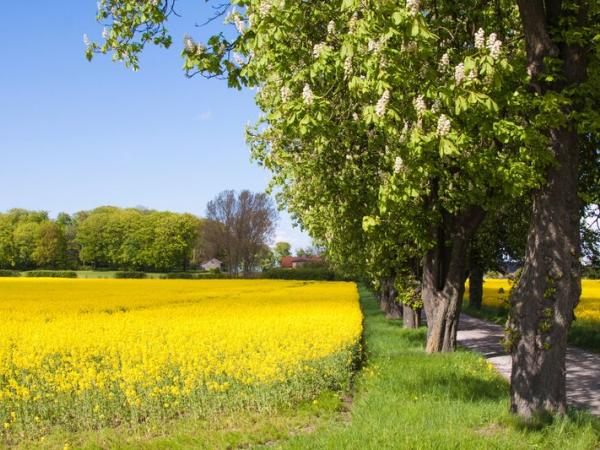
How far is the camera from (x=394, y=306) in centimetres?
Answer: 3147

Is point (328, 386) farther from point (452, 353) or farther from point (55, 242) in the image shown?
point (55, 242)

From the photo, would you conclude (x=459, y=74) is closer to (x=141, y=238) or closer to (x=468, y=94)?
(x=468, y=94)

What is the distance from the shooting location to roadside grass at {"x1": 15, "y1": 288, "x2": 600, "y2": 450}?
23.2 ft

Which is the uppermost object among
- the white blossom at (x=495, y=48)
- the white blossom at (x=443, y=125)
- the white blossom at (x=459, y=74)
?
the white blossom at (x=495, y=48)

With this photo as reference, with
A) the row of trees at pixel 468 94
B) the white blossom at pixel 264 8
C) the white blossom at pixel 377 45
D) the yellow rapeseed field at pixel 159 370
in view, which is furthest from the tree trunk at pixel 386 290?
the white blossom at pixel 264 8

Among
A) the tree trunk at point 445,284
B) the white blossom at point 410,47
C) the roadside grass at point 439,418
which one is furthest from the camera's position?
the tree trunk at point 445,284

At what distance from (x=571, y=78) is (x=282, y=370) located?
6792mm

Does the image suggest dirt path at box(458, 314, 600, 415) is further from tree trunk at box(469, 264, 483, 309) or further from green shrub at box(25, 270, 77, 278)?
green shrub at box(25, 270, 77, 278)

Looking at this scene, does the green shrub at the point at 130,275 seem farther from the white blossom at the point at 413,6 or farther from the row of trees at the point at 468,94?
the white blossom at the point at 413,6

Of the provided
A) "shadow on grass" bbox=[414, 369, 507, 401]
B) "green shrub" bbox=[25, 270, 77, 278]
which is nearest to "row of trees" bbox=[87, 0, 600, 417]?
"shadow on grass" bbox=[414, 369, 507, 401]

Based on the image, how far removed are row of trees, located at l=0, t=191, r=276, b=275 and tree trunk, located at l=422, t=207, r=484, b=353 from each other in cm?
8630

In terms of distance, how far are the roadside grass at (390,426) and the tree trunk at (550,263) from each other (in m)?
0.46

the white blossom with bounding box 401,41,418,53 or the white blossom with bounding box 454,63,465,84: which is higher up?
the white blossom with bounding box 401,41,418,53

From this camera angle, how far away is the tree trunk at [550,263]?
26.5 feet
